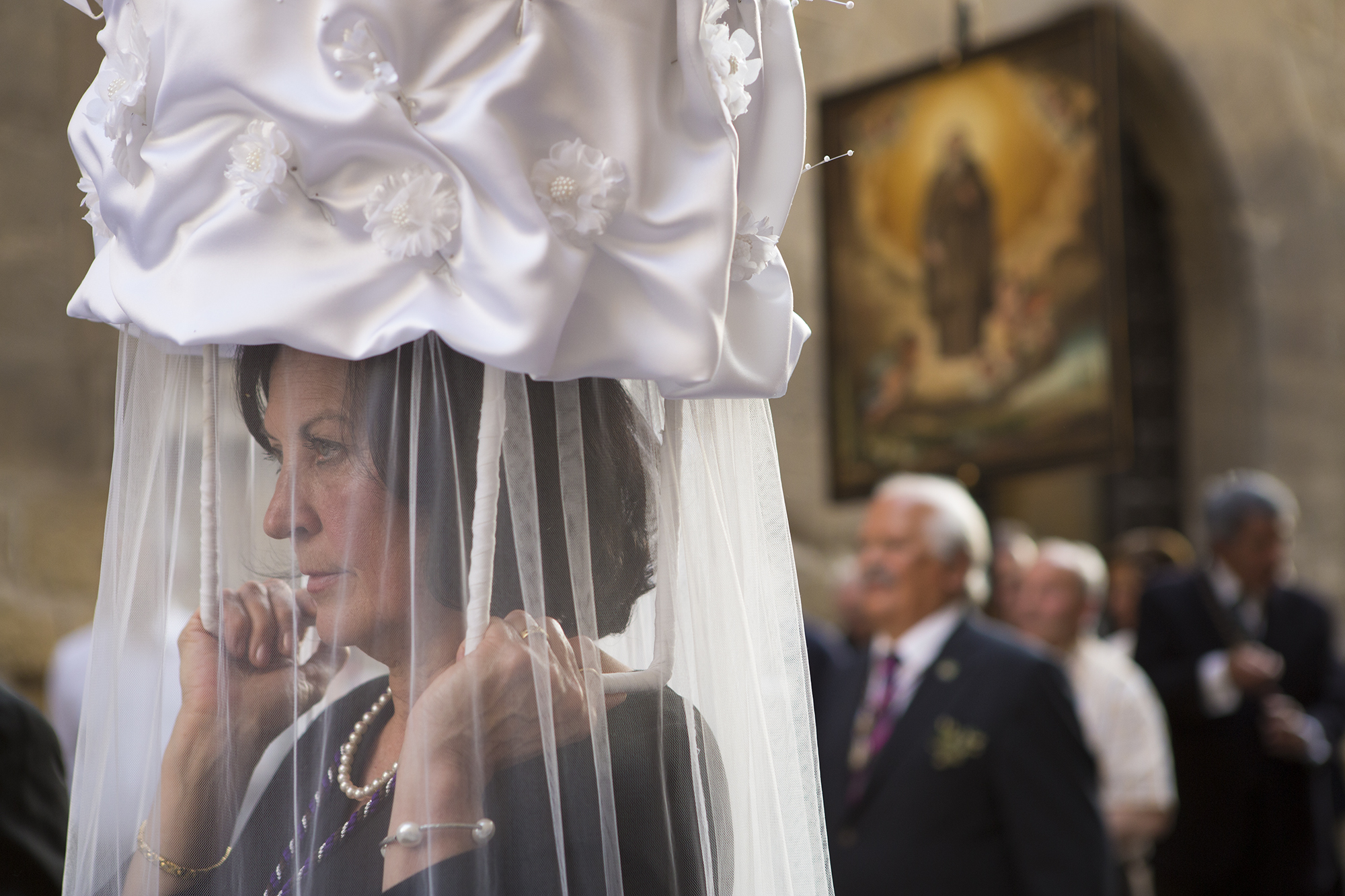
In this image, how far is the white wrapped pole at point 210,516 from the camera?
1.55 m

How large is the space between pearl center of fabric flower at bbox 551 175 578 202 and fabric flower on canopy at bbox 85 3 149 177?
43 centimetres

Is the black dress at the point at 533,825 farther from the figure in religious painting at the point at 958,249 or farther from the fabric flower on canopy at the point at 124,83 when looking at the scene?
the figure in religious painting at the point at 958,249

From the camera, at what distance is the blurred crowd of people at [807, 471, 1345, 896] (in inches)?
153

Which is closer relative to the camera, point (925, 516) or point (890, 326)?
point (925, 516)

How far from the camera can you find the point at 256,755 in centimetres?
157

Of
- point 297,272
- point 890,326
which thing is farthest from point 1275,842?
point 297,272

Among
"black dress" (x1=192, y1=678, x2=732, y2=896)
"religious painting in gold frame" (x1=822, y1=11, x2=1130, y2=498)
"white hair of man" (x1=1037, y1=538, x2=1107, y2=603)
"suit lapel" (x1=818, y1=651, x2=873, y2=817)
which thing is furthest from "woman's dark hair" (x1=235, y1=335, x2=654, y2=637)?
"religious painting in gold frame" (x1=822, y1=11, x2=1130, y2=498)

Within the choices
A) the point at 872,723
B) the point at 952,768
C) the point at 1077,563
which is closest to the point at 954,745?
the point at 952,768

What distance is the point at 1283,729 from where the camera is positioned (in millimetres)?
5977

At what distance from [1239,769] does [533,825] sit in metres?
5.36

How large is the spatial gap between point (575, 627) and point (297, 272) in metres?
0.43

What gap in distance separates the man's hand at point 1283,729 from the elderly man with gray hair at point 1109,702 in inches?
15.8

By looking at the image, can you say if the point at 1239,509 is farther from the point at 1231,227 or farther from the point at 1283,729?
the point at 1231,227

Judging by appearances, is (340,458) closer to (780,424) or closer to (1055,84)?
(1055,84)
